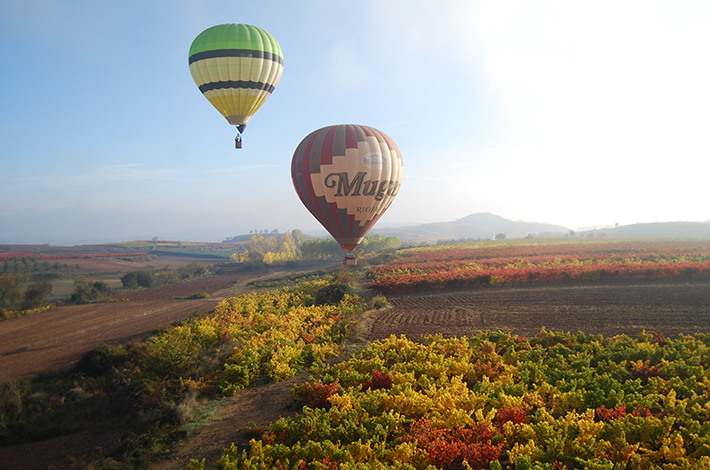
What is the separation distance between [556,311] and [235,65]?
19328 mm

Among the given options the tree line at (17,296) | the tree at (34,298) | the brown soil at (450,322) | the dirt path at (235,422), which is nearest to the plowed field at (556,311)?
the brown soil at (450,322)

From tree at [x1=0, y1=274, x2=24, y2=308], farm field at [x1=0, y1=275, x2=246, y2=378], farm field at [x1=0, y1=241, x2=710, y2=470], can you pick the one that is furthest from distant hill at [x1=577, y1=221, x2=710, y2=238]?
tree at [x1=0, y1=274, x2=24, y2=308]

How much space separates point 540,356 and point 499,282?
1428cm

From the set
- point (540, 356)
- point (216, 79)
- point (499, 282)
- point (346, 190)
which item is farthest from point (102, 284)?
point (540, 356)

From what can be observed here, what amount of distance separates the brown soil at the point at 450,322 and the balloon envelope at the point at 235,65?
1311cm

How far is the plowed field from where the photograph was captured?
1449 centimetres

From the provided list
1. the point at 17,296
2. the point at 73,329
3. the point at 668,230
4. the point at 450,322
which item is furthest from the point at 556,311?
the point at 668,230

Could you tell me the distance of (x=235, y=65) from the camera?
58.9 ft

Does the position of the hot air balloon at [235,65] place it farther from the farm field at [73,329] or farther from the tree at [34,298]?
the tree at [34,298]

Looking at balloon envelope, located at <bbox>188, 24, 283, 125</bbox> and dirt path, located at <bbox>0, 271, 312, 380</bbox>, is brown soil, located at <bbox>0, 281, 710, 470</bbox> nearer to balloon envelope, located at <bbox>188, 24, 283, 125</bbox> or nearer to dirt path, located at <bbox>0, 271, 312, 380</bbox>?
dirt path, located at <bbox>0, 271, 312, 380</bbox>

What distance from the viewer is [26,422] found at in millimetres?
10039

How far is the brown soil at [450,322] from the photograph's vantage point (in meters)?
8.27

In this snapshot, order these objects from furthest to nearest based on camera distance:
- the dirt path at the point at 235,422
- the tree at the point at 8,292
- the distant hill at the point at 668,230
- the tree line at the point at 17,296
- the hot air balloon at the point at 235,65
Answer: the distant hill at the point at 668,230 < the tree at the point at 8,292 < the tree line at the point at 17,296 < the hot air balloon at the point at 235,65 < the dirt path at the point at 235,422

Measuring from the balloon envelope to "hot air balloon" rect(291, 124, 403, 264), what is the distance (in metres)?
5.81
